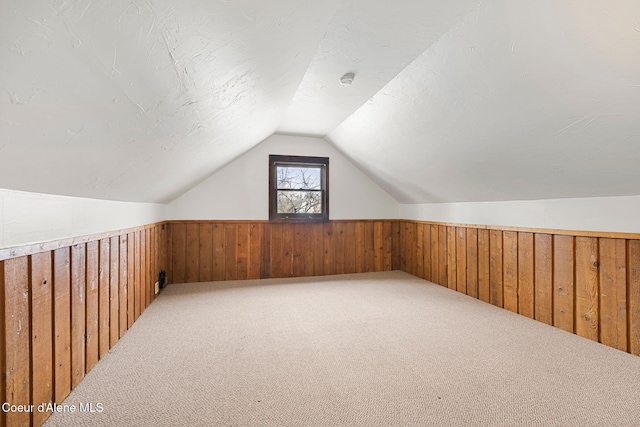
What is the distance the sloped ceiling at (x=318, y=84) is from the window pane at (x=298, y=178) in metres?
1.45

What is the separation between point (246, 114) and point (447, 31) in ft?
4.54

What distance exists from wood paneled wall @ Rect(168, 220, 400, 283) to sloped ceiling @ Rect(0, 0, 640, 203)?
138 cm

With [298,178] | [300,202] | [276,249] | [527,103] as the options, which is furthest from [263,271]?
[527,103]

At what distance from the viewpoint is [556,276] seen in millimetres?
2459

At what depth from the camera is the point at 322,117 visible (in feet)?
10.9

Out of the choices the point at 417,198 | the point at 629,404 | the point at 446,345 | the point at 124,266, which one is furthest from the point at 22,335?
the point at 417,198

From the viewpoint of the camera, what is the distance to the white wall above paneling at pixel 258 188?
3.99m

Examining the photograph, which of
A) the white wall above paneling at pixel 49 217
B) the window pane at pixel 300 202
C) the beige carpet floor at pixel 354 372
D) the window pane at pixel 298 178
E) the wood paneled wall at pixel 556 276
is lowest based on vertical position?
the beige carpet floor at pixel 354 372

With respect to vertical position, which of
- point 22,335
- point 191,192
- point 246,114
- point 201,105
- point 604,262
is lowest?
point 22,335

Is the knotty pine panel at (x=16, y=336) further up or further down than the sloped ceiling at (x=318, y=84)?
further down

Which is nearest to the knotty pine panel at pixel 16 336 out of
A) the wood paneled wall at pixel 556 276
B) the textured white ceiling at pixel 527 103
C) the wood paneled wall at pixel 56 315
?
the wood paneled wall at pixel 56 315

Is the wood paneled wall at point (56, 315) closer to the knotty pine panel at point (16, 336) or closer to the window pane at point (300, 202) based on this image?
the knotty pine panel at point (16, 336)

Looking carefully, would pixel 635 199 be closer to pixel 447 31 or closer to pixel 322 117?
pixel 447 31

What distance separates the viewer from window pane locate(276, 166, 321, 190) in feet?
14.0
